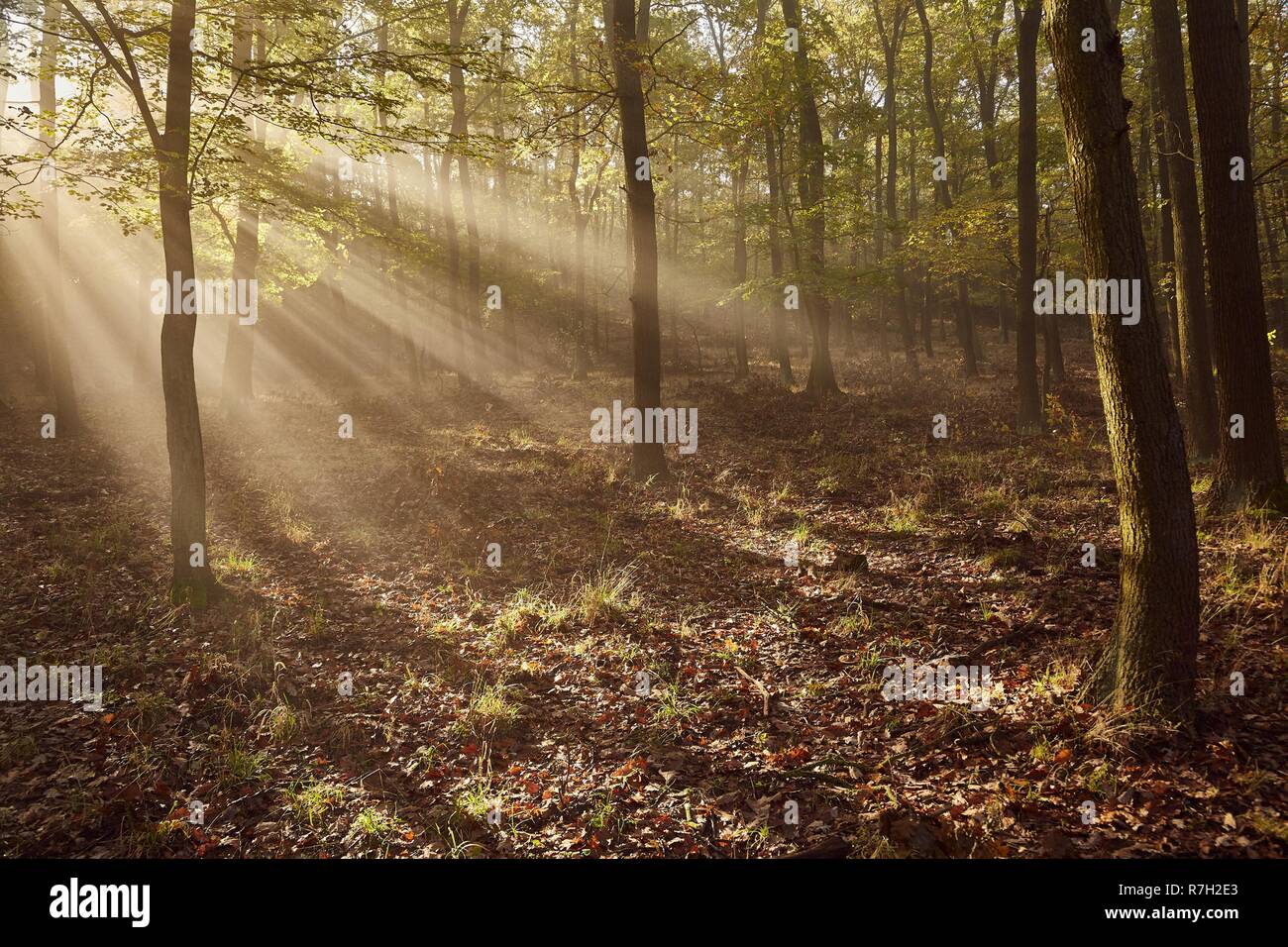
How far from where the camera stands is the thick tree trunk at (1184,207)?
9156 millimetres

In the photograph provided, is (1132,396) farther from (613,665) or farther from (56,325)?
(56,325)

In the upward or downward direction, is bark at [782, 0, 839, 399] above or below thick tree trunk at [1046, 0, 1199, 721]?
above

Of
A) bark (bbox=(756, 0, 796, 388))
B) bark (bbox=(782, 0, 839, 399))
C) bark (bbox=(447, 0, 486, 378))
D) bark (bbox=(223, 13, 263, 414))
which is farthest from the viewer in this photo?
bark (bbox=(447, 0, 486, 378))

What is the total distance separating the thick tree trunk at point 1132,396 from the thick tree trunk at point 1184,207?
6793mm

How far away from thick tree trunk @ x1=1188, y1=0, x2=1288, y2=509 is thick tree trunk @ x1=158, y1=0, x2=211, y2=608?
10.9m

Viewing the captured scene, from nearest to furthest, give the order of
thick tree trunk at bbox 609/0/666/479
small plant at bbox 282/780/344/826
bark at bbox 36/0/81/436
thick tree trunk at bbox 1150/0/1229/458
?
small plant at bbox 282/780/344/826 → thick tree trunk at bbox 1150/0/1229/458 → thick tree trunk at bbox 609/0/666/479 → bark at bbox 36/0/81/436

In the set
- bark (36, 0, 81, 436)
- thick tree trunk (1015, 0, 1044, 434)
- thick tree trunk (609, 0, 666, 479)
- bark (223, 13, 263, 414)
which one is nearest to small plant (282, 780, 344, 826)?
thick tree trunk (609, 0, 666, 479)

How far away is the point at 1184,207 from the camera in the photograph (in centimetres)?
927

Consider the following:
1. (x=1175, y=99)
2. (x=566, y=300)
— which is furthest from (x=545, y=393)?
(x=1175, y=99)

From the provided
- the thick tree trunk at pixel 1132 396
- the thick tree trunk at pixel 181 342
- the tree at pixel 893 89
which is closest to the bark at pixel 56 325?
the thick tree trunk at pixel 181 342

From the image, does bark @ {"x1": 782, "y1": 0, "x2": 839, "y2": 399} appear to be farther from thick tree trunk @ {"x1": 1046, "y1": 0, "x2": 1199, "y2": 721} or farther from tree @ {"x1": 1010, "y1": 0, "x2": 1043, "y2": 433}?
thick tree trunk @ {"x1": 1046, "y1": 0, "x2": 1199, "y2": 721}

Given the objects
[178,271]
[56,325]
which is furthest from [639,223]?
[56,325]

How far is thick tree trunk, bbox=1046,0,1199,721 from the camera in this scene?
13.4 feet

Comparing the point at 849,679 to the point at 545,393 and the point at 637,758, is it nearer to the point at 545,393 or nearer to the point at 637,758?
Answer: the point at 637,758
